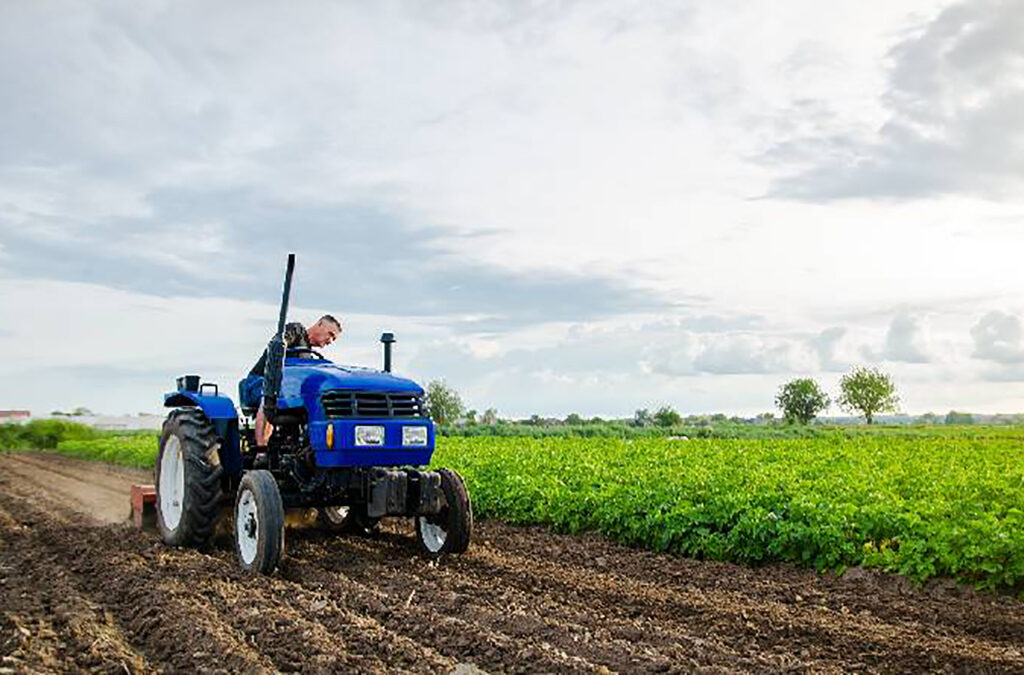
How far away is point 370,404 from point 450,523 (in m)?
1.51

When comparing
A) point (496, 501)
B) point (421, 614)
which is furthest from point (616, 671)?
point (496, 501)

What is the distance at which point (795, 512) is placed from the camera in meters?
10.3

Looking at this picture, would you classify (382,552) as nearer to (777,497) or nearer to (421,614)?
(421,614)

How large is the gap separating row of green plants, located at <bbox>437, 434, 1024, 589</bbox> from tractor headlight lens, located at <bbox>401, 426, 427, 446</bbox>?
3.00 m

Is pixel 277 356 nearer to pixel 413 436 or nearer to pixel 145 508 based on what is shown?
pixel 413 436

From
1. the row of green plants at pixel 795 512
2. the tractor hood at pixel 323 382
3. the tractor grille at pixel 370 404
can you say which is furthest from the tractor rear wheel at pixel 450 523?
the row of green plants at pixel 795 512

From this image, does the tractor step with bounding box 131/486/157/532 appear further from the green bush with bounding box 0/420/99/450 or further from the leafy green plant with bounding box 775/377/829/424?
the leafy green plant with bounding box 775/377/829/424

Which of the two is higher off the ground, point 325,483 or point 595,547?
point 325,483

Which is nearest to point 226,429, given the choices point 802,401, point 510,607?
point 510,607

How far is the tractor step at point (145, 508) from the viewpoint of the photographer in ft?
39.1

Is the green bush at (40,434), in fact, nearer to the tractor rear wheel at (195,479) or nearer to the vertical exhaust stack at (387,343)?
the tractor rear wheel at (195,479)

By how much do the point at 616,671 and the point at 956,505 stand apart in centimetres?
585

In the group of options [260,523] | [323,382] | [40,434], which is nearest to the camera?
[260,523]

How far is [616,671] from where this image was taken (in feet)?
19.9
